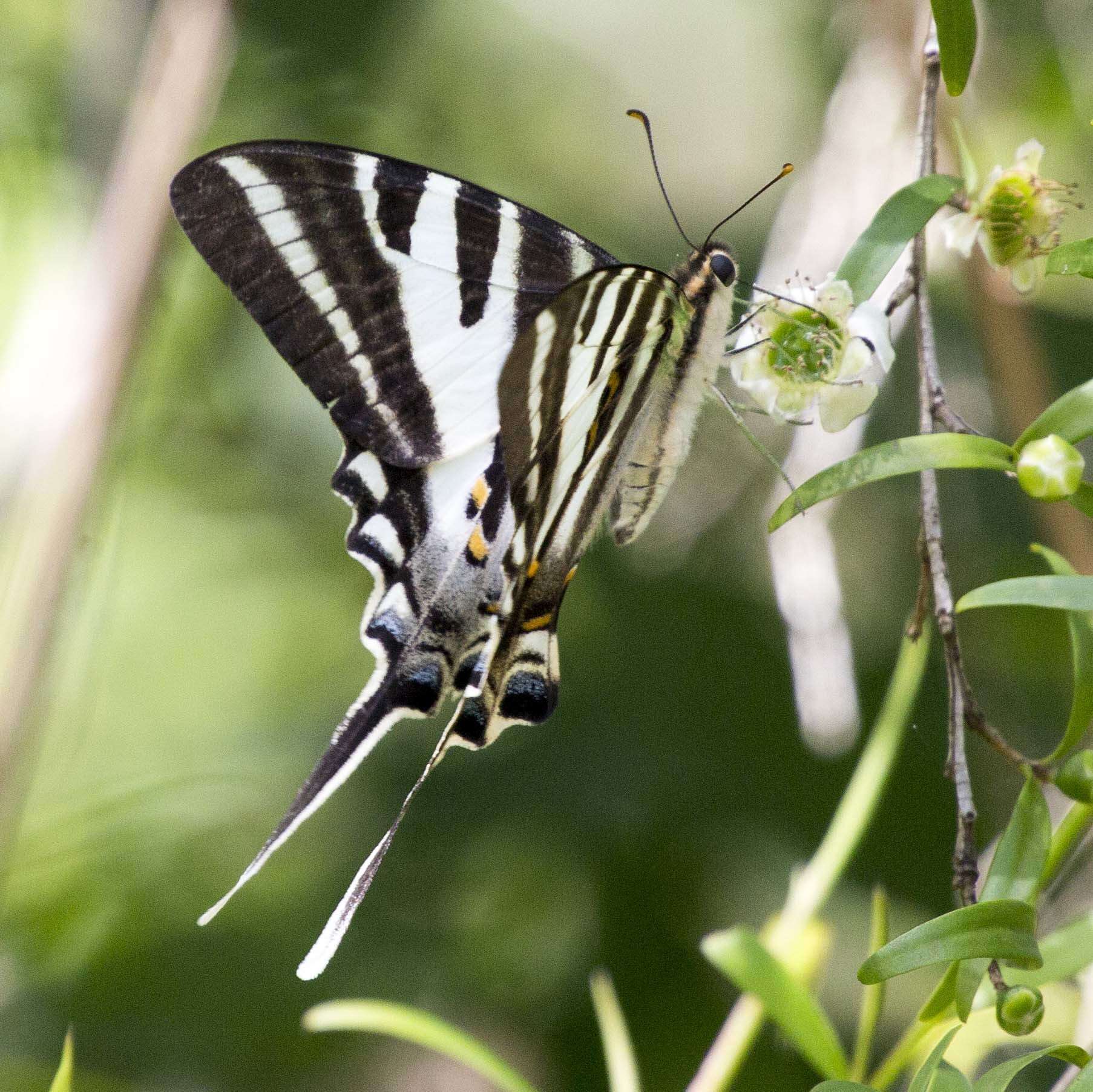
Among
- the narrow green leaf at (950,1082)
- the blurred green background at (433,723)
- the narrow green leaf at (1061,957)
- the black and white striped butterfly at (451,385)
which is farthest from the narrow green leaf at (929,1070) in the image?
the blurred green background at (433,723)

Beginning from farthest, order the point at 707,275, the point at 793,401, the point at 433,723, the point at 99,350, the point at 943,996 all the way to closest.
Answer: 1. the point at 433,723
2. the point at 99,350
3. the point at 707,275
4. the point at 793,401
5. the point at 943,996

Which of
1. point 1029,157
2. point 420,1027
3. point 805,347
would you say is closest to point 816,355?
point 805,347

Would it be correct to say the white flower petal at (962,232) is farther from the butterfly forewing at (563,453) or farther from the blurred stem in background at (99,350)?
the blurred stem in background at (99,350)

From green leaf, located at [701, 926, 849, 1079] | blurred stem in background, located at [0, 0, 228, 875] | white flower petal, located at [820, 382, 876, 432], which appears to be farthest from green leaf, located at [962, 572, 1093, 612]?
blurred stem in background, located at [0, 0, 228, 875]

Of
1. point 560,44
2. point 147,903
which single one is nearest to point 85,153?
point 560,44

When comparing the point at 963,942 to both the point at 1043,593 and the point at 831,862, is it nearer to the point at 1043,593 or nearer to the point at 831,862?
the point at 1043,593

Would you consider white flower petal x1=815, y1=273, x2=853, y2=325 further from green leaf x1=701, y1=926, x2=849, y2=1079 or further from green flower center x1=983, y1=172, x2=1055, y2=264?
green leaf x1=701, y1=926, x2=849, y2=1079

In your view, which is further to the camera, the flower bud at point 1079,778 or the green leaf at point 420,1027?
the green leaf at point 420,1027
